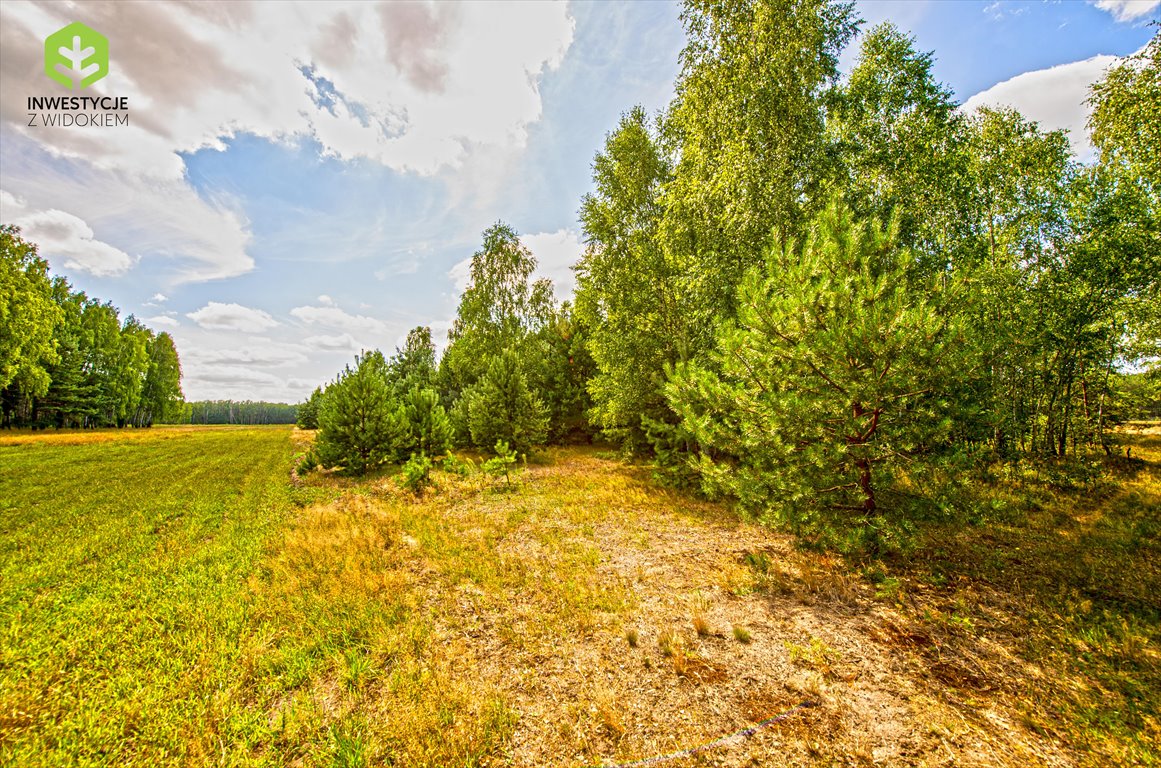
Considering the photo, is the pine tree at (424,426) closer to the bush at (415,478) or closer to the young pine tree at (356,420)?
the young pine tree at (356,420)

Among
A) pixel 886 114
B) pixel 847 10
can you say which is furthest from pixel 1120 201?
pixel 847 10

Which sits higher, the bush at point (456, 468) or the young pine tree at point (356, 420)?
the young pine tree at point (356, 420)

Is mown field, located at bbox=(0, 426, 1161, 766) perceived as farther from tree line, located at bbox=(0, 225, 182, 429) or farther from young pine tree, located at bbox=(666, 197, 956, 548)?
tree line, located at bbox=(0, 225, 182, 429)

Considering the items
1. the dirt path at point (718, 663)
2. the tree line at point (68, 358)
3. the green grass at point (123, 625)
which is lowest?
the dirt path at point (718, 663)

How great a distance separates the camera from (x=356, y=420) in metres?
15.7

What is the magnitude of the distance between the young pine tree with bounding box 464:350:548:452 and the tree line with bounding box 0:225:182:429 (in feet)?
119

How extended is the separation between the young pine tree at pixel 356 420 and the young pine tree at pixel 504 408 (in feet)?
13.7

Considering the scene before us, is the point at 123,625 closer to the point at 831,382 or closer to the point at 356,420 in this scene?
the point at 831,382

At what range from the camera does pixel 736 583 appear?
19.9 ft

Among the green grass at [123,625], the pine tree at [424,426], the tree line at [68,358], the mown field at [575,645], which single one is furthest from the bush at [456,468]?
the tree line at [68,358]

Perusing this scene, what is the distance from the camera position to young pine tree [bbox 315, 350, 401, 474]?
1556 cm

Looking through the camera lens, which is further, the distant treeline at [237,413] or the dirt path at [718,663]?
the distant treeline at [237,413]

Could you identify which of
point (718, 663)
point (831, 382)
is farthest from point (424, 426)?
point (831, 382)

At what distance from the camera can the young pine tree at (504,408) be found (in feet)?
61.8
